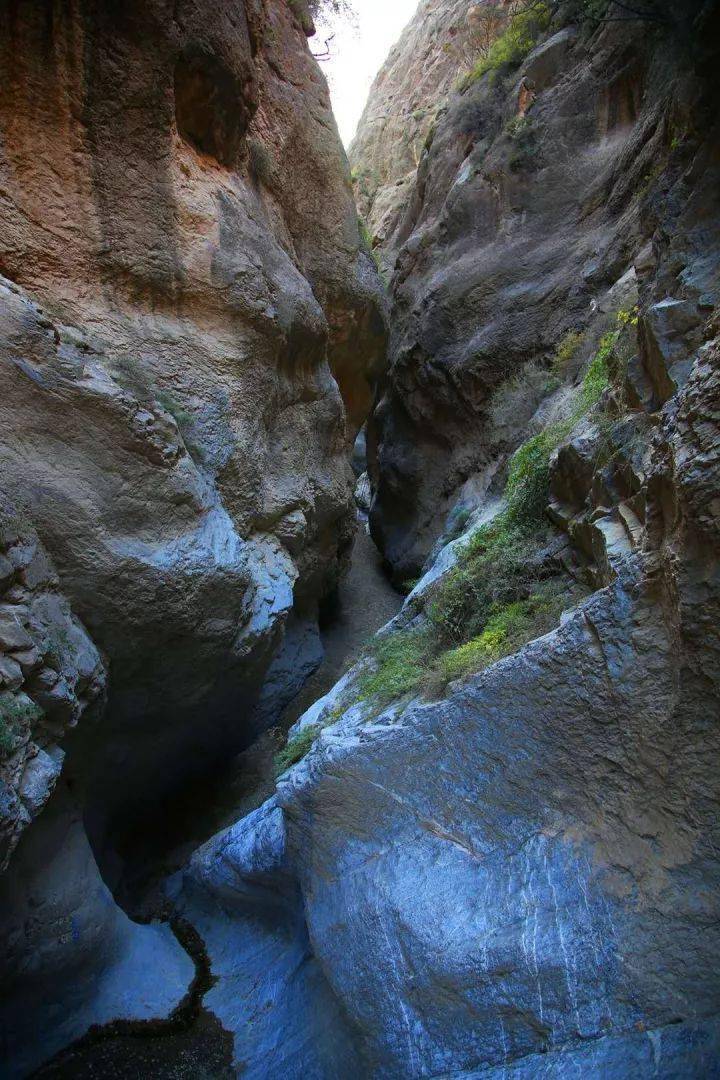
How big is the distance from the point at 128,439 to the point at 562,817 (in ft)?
18.8

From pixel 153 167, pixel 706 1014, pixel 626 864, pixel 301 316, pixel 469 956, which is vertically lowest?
pixel 706 1014

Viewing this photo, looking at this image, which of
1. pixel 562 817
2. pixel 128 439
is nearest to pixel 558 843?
pixel 562 817

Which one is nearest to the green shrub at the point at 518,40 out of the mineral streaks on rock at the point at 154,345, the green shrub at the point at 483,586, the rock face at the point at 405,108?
the rock face at the point at 405,108

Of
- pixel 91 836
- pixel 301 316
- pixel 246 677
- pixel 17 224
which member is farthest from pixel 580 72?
pixel 91 836

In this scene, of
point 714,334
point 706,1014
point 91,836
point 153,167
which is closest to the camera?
point 706,1014

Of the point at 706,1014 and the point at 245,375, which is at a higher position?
the point at 245,375

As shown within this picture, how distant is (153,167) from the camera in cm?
849

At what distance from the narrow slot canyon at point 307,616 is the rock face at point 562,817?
3cm

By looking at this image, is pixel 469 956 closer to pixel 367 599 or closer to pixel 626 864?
pixel 626 864

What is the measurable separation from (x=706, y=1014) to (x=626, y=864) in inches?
34.4

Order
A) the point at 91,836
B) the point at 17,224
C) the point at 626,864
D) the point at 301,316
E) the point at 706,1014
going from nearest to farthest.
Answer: the point at 706,1014
the point at 626,864
the point at 17,224
the point at 91,836
the point at 301,316

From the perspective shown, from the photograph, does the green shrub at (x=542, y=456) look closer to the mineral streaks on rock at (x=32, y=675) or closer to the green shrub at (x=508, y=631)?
the green shrub at (x=508, y=631)

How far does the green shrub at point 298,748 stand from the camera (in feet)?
24.6

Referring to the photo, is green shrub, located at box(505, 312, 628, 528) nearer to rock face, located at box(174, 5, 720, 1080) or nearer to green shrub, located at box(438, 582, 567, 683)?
rock face, located at box(174, 5, 720, 1080)
